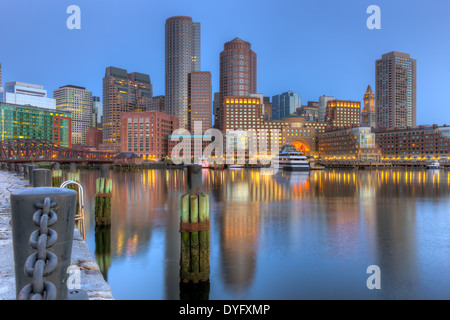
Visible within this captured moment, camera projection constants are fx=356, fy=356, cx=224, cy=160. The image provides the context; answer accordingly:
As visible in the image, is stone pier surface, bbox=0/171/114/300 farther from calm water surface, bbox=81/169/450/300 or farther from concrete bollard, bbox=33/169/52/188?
calm water surface, bbox=81/169/450/300

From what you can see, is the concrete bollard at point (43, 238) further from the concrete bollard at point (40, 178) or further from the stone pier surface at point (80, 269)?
the concrete bollard at point (40, 178)

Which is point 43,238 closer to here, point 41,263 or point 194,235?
point 41,263

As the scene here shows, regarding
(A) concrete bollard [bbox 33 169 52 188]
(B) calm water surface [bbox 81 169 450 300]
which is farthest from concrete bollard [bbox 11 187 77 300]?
(B) calm water surface [bbox 81 169 450 300]

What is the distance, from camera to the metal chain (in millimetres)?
3717

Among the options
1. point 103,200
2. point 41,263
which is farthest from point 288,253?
point 41,263

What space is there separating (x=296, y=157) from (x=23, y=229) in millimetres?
133023

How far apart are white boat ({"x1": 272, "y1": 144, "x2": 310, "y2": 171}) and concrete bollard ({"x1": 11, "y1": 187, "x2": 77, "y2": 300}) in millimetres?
128425

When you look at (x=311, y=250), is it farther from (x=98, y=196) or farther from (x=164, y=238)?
(x=98, y=196)

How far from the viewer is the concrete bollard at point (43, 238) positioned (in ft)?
12.3

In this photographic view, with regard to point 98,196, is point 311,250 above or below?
below

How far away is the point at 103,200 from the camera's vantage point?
25.0 metres
